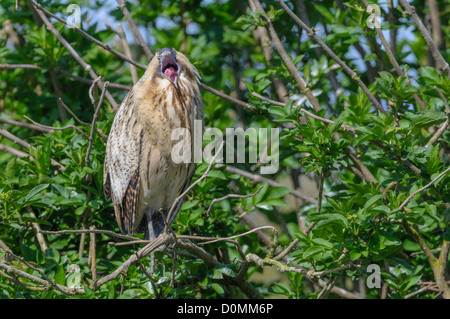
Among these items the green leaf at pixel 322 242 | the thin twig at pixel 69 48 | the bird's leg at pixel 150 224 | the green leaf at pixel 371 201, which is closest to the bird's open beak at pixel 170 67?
the thin twig at pixel 69 48

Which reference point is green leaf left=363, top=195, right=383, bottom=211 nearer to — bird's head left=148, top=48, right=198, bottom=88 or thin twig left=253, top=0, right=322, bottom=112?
Answer: thin twig left=253, top=0, right=322, bottom=112

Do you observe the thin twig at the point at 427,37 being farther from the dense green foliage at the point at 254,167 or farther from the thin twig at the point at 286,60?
the thin twig at the point at 286,60

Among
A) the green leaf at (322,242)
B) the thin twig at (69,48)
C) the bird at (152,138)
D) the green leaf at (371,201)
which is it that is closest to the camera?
the green leaf at (371,201)

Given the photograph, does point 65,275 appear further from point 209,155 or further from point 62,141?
point 209,155

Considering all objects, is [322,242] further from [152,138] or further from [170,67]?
[170,67]

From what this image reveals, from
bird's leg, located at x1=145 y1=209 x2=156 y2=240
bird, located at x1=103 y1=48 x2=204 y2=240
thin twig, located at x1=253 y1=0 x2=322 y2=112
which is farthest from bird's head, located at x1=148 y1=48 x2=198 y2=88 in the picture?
bird's leg, located at x1=145 y1=209 x2=156 y2=240

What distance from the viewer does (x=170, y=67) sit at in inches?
152

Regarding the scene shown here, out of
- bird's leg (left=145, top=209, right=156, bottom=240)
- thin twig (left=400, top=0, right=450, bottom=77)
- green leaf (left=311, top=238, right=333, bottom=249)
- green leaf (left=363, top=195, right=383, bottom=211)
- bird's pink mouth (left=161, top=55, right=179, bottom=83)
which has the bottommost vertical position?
bird's leg (left=145, top=209, right=156, bottom=240)

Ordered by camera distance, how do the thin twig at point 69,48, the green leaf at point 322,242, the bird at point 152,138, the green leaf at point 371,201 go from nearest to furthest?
the green leaf at point 371,201
the green leaf at point 322,242
the bird at point 152,138
the thin twig at point 69,48

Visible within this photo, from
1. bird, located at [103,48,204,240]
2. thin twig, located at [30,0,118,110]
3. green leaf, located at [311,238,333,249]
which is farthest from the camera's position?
thin twig, located at [30,0,118,110]

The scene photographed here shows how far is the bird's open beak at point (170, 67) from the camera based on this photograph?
3799 mm

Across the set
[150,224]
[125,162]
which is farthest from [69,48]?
[150,224]

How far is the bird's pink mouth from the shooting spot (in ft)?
12.5

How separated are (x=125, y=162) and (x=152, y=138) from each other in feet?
0.74
